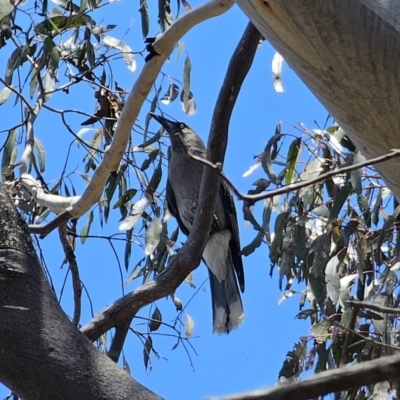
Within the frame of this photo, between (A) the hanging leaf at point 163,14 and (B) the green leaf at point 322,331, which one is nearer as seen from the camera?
(B) the green leaf at point 322,331

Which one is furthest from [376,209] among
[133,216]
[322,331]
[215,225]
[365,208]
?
[215,225]

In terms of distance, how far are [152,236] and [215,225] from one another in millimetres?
867

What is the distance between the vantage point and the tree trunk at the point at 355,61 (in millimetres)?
1110

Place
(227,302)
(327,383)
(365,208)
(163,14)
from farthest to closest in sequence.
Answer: (227,302), (163,14), (365,208), (327,383)

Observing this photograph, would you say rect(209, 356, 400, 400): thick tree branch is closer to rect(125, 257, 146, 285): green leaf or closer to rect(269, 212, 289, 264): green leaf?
rect(269, 212, 289, 264): green leaf

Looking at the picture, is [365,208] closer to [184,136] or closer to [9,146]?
[9,146]

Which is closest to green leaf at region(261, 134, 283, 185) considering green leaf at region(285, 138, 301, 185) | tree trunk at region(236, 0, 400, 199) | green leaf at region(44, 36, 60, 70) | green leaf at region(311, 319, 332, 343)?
green leaf at region(285, 138, 301, 185)

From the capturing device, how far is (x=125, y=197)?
3.19 meters

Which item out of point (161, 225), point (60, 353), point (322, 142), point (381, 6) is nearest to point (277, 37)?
point (381, 6)

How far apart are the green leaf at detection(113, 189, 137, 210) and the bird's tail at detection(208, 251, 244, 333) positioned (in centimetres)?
58

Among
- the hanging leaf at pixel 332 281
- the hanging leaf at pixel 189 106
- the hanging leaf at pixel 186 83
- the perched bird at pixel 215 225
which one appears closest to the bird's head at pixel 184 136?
the perched bird at pixel 215 225

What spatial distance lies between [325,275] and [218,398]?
1.95 meters

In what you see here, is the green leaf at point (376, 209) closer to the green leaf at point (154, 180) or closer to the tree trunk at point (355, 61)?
the green leaf at point (154, 180)

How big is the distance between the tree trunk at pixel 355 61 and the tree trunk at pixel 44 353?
44 centimetres
